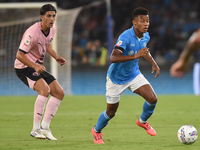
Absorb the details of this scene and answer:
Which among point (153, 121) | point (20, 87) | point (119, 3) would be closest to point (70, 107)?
point (153, 121)

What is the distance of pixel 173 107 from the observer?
1278cm

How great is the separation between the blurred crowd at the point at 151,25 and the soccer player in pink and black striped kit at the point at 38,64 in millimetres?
13527

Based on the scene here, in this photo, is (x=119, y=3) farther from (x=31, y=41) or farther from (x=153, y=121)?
(x=31, y=41)

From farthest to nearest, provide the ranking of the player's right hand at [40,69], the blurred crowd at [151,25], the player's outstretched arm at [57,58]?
1. the blurred crowd at [151,25]
2. the player's outstretched arm at [57,58]
3. the player's right hand at [40,69]

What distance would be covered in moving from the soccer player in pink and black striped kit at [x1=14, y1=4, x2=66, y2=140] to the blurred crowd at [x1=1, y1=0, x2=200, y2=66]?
13.5m

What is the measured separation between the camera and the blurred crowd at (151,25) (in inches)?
874

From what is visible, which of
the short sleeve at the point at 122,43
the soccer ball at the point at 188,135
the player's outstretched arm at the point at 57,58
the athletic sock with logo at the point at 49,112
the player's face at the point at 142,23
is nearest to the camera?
the soccer ball at the point at 188,135

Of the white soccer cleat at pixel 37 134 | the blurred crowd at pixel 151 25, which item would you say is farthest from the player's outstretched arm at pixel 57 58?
the blurred crowd at pixel 151 25

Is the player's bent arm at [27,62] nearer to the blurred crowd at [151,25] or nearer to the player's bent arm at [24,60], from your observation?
the player's bent arm at [24,60]

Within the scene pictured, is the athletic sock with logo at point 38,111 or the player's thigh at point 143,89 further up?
the player's thigh at point 143,89

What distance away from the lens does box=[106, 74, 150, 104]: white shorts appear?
6723mm

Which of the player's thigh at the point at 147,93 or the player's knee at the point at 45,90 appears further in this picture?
the player's knee at the point at 45,90

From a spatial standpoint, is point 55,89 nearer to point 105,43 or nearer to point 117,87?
point 117,87

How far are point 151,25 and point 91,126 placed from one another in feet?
51.7
